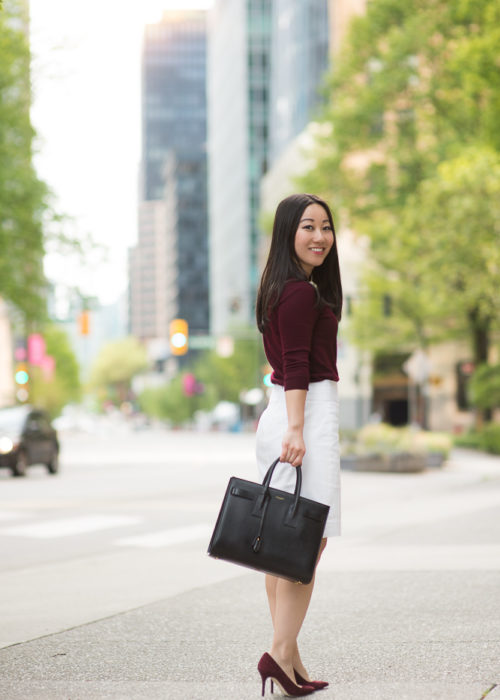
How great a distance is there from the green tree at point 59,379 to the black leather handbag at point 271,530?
87.4 meters

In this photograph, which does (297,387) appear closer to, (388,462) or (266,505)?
(266,505)

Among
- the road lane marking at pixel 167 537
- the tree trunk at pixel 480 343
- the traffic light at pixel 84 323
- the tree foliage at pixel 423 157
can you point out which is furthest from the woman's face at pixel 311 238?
the tree trunk at pixel 480 343

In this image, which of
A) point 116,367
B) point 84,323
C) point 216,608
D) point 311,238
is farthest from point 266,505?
point 116,367

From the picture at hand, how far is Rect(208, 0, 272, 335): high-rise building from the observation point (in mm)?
118875

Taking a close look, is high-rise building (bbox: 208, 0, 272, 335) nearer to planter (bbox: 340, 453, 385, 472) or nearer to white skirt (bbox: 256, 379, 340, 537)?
planter (bbox: 340, 453, 385, 472)

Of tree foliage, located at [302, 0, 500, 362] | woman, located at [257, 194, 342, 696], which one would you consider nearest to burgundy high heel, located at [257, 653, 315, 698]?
woman, located at [257, 194, 342, 696]

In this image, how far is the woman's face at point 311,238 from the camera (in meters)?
4.69

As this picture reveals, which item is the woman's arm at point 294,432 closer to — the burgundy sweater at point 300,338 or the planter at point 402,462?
the burgundy sweater at point 300,338

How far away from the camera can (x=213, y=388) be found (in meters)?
95.5

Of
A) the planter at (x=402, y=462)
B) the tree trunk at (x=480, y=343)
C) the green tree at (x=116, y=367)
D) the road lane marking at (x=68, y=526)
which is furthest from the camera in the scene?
the green tree at (x=116, y=367)

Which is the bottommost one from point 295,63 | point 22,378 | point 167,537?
point 167,537

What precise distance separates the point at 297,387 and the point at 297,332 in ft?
0.70

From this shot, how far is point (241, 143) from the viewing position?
402ft

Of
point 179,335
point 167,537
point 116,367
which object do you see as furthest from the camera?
point 116,367
